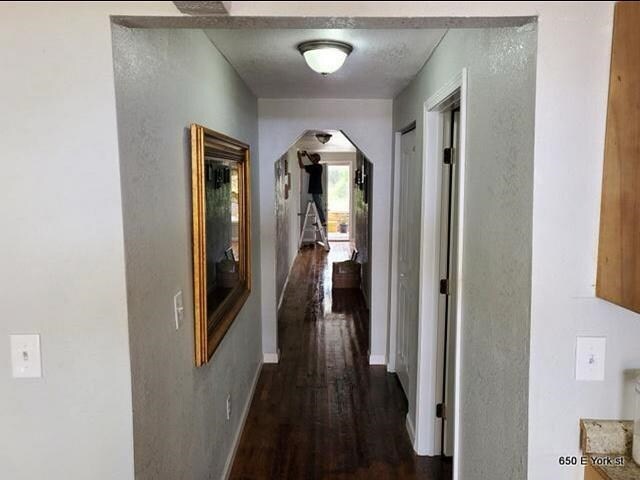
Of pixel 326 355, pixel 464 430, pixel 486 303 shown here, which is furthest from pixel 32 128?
pixel 326 355

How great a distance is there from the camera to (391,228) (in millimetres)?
4047

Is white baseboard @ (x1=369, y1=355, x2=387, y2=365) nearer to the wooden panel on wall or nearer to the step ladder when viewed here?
the wooden panel on wall

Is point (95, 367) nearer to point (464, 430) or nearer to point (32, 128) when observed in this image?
point (32, 128)

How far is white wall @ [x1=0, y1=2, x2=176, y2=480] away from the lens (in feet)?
3.92

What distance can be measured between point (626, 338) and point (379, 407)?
2423 mm

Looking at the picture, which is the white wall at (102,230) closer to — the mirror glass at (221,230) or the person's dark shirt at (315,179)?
the mirror glass at (221,230)

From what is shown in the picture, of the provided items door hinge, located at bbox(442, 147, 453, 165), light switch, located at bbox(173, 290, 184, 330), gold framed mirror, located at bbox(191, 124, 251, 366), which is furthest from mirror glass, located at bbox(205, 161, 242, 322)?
door hinge, located at bbox(442, 147, 453, 165)

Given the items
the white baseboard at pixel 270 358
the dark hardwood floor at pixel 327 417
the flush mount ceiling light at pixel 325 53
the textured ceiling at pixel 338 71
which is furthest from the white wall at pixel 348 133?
the flush mount ceiling light at pixel 325 53

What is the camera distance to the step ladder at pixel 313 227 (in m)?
11.1

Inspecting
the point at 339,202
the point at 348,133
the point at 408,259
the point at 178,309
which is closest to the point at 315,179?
the point at 339,202

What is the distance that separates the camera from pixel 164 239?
162 cm

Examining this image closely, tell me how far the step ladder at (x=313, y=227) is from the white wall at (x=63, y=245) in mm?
9499

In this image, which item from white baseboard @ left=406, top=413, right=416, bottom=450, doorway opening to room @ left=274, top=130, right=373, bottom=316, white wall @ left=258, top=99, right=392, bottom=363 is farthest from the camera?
doorway opening to room @ left=274, top=130, right=373, bottom=316

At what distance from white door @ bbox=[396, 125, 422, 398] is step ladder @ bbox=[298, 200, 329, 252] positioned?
696 centimetres
